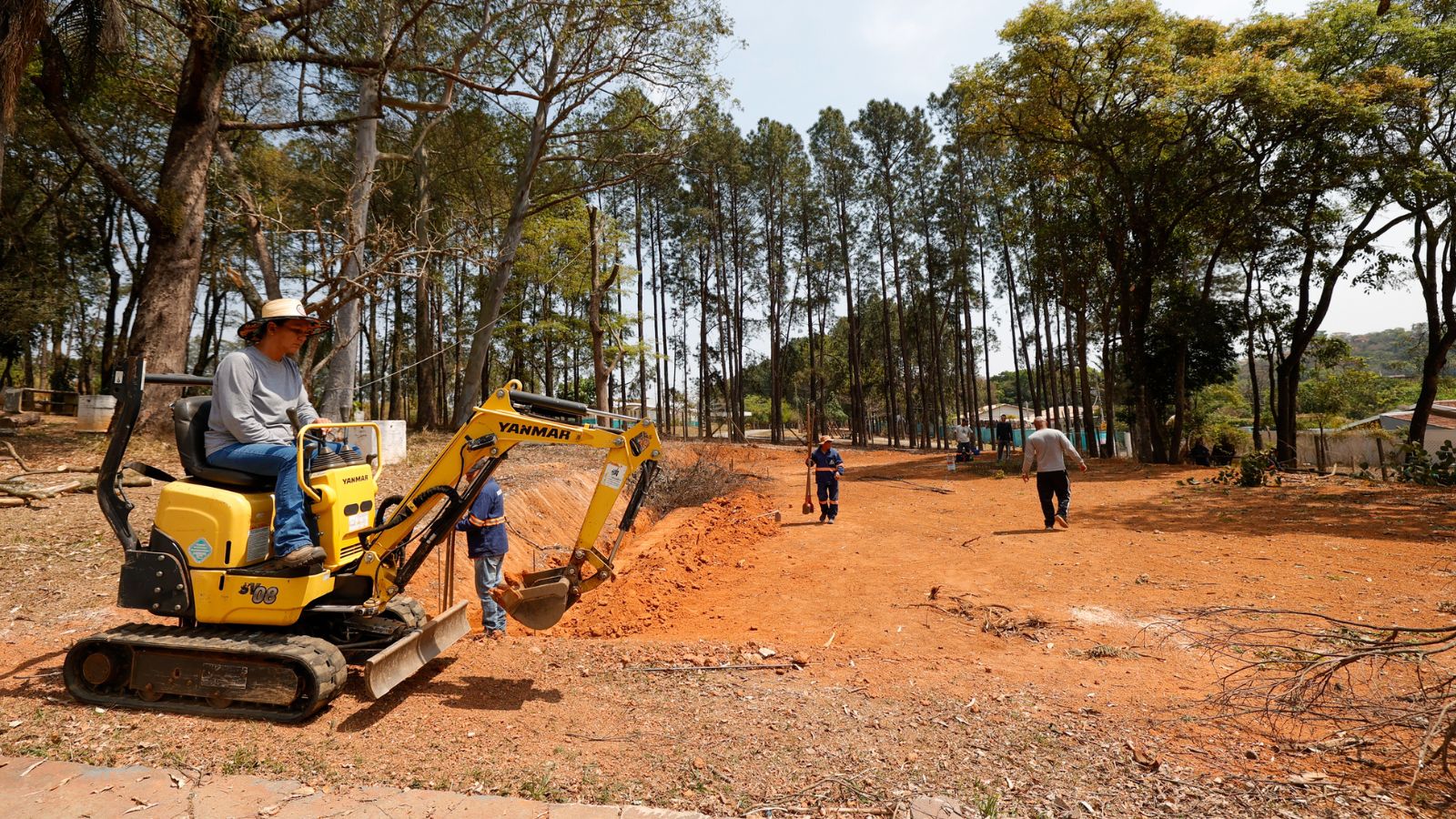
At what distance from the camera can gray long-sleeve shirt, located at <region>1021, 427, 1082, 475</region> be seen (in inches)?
409

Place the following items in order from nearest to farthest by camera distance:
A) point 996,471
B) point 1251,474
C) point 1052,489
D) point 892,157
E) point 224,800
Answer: point 224,800
point 1052,489
point 1251,474
point 996,471
point 892,157

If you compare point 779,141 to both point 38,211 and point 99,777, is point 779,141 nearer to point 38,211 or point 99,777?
point 38,211

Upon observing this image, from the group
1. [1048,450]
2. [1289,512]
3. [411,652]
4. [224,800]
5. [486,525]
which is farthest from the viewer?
[1289,512]

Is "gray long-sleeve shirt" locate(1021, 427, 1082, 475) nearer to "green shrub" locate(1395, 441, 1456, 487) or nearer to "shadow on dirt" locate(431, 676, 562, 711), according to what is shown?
"shadow on dirt" locate(431, 676, 562, 711)

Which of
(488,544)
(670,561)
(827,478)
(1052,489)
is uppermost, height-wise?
(827,478)

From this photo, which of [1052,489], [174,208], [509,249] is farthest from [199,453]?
[509,249]

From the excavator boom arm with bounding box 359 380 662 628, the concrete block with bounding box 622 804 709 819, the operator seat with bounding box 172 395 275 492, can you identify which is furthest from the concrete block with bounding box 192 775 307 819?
the operator seat with bounding box 172 395 275 492

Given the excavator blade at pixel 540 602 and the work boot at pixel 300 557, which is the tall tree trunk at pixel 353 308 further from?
the excavator blade at pixel 540 602

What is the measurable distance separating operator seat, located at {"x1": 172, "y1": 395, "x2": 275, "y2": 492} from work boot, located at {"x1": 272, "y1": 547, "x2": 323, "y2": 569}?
51cm

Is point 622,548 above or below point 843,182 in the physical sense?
below

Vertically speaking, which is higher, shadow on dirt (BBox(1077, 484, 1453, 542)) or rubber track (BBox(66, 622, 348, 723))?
rubber track (BBox(66, 622, 348, 723))

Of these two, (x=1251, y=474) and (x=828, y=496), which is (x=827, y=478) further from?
(x=1251, y=474)

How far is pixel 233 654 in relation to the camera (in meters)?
3.99

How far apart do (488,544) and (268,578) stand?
245 centimetres
